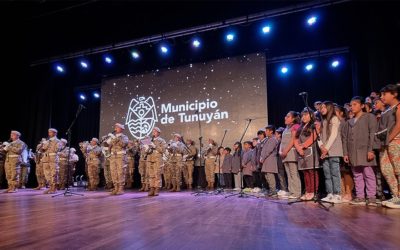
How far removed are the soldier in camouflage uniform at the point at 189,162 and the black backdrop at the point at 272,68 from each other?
13.0ft

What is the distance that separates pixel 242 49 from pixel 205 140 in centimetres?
415

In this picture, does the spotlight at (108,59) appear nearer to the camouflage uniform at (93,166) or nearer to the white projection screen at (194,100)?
the white projection screen at (194,100)

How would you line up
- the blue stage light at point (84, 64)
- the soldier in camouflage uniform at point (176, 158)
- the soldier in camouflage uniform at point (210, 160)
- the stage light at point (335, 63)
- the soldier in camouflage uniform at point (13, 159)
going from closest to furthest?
1. the soldier in camouflage uniform at point (13, 159)
2. the soldier in camouflage uniform at point (176, 158)
3. the soldier in camouflage uniform at point (210, 160)
4. the stage light at point (335, 63)
5. the blue stage light at point (84, 64)

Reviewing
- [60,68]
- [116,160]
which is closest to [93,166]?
[116,160]

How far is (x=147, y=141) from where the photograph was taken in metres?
7.53

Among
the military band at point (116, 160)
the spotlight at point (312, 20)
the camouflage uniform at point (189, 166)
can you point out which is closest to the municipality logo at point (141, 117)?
the military band at point (116, 160)

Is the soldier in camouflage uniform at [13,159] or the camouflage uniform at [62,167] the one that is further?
the camouflage uniform at [62,167]

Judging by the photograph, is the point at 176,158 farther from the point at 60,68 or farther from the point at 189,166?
the point at 60,68

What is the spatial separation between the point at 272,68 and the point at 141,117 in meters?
6.51

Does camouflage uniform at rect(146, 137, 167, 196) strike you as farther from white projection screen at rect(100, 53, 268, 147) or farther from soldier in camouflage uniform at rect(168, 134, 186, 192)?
white projection screen at rect(100, 53, 268, 147)

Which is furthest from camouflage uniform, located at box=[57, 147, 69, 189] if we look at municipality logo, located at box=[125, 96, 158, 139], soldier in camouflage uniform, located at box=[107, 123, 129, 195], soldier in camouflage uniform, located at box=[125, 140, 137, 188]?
soldier in camouflage uniform, located at box=[107, 123, 129, 195]

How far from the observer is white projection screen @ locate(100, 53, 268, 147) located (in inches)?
420

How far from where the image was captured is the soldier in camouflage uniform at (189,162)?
1064 centimetres

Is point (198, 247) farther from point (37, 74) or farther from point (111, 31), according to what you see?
point (37, 74)
